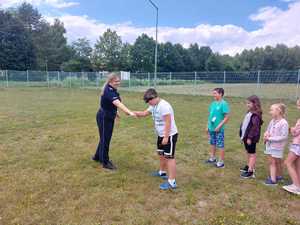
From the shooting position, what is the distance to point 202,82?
19.7 meters

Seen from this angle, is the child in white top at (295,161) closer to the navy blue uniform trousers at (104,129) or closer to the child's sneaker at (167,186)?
the child's sneaker at (167,186)

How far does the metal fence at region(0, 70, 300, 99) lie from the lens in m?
16.1

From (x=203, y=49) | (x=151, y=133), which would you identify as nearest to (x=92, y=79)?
(x=151, y=133)

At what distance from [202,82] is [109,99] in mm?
16600

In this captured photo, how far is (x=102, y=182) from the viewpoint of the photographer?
146 inches

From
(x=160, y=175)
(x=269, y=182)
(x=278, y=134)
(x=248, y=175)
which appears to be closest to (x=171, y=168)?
(x=160, y=175)

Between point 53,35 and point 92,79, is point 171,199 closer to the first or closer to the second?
point 92,79

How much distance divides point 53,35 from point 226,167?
60568 mm

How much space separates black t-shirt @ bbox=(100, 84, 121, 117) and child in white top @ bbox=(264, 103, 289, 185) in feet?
7.79

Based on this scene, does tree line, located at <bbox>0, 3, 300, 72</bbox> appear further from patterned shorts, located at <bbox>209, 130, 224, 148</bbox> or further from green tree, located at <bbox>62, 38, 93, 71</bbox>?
patterned shorts, located at <bbox>209, 130, 224, 148</bbox>

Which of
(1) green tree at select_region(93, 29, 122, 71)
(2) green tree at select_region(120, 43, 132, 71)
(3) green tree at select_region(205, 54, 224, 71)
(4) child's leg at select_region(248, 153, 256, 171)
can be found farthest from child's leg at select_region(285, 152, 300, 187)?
(3) green tree at select_region(205, 54, 224, 71)

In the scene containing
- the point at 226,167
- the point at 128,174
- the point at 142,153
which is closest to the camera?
the point at 128,174

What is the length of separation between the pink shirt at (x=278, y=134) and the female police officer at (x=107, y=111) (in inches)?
87.4

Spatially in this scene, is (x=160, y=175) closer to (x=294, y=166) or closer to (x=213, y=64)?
(x=294, y=166)
